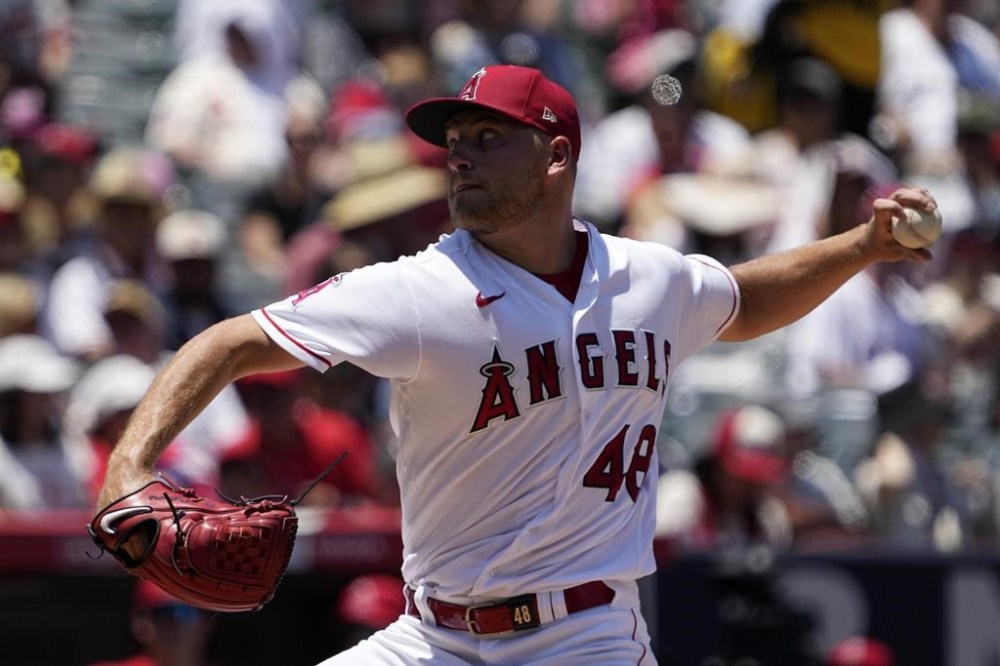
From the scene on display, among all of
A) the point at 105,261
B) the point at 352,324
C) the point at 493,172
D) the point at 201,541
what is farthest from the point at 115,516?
the point at 105,261

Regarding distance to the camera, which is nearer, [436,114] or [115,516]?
[115,516]

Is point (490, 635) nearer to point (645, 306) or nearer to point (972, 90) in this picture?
point (645, 306)

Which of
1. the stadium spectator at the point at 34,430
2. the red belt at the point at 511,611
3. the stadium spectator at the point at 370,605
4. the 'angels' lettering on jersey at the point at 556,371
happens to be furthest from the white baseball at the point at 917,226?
the stadium spectator at the point at 34,430

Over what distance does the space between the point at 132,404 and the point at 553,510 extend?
321 centimetres

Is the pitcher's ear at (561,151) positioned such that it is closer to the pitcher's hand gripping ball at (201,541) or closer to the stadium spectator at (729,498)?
the pitcher's hand gripping ball at (201,541)

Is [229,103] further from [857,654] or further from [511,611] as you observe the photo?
[511,611]

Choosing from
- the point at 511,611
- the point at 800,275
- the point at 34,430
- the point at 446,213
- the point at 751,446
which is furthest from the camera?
the point at 446,213

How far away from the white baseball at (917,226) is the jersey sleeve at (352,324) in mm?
1233

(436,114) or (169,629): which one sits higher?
(436,114)

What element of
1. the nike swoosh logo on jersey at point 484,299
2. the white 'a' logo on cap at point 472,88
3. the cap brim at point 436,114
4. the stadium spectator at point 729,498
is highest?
the white 'a' logo on cap at point 472,88

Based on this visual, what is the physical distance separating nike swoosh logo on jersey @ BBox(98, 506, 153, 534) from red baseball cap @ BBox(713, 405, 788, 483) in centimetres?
392

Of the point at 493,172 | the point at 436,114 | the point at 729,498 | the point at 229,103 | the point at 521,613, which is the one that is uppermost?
the point at 229,103

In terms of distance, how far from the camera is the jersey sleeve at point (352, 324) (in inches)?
149

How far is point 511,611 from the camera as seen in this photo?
393 cm
